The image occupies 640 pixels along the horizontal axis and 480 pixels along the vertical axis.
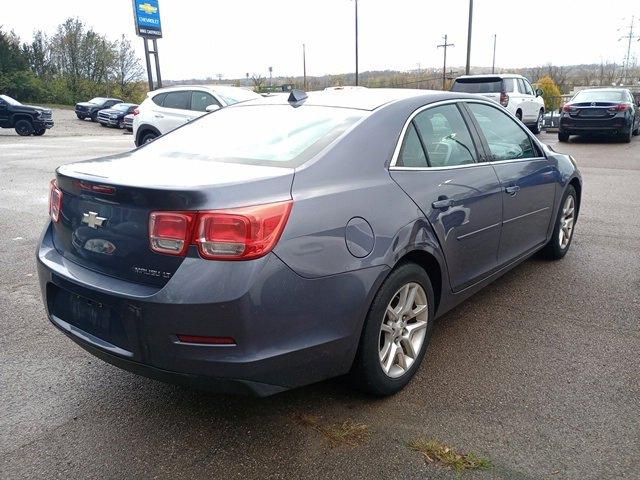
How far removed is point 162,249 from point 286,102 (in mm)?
1688

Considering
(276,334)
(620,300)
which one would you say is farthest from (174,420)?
(620,300)

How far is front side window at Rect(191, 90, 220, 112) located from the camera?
1252 centimetres

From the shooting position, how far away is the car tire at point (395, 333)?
8.91ft

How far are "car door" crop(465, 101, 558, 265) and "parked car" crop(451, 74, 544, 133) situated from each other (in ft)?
40.6

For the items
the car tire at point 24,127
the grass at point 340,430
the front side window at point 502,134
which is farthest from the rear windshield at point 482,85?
the car tire at point 24,127

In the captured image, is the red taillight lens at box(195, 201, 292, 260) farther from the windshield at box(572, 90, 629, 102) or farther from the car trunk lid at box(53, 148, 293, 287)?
the windshield at box(572, 90, 629, 102)

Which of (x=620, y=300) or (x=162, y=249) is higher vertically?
(x=162, y=249)

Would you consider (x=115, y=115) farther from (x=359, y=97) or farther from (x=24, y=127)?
(x=359, y=97)

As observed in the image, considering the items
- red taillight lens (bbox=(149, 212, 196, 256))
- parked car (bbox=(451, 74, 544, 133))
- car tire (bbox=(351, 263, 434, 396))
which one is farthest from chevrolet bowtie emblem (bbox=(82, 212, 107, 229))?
parked car (bbox=(451, 74, 544, 133))

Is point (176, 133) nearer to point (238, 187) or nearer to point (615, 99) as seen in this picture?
point (238, 187)

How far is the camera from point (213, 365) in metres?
2.30

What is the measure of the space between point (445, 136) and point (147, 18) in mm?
30534

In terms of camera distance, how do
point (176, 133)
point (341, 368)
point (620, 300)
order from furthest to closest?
point (620, 300)
point (176, 133)
point (341, 368)

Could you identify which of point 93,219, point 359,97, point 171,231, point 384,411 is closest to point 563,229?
point 359,97
